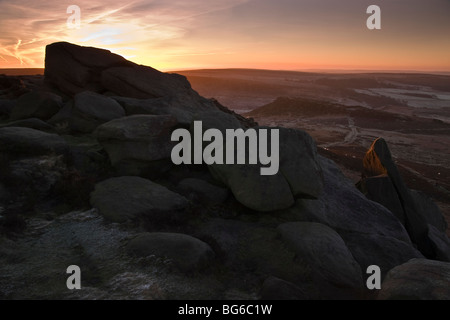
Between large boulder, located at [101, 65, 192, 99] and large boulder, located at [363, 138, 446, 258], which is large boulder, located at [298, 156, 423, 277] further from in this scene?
large boulder, located at [101, 65, 192, 99]

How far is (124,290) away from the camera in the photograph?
17.6 ft

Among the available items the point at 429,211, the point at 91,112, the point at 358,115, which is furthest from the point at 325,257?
the point at 358,115

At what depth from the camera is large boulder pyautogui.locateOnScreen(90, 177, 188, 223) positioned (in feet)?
24.9

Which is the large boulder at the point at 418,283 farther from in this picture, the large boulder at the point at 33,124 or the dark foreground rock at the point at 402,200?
the large boulder at the point at 33,124

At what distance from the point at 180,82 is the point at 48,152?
9010mm

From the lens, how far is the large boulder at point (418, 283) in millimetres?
5352

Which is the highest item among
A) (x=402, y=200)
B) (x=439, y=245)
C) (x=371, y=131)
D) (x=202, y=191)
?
(x=371, y=131)

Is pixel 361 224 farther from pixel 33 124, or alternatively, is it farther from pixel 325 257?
pixel 33 124

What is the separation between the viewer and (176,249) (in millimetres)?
6297

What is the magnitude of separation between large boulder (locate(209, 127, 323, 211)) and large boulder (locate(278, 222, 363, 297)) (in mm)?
906

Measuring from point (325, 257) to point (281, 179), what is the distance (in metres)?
2.50

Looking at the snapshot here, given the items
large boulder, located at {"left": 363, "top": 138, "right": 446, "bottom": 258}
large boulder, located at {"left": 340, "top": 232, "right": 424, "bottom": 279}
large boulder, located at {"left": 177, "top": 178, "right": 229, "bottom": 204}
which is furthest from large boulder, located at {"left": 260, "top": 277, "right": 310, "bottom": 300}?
large boulder, located at {"left": 363, "top": 138, "right": 446, "bottom": 258}

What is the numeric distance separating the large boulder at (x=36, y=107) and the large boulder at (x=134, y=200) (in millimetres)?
7953
